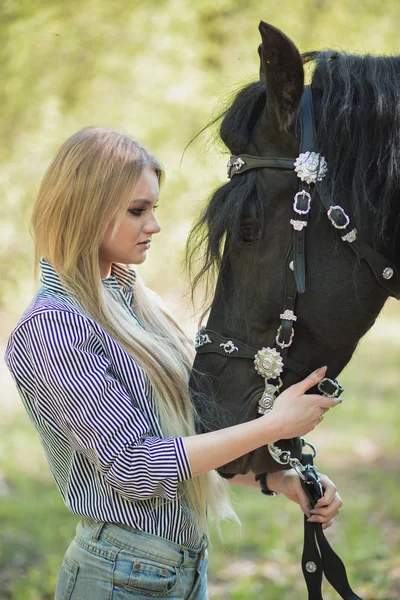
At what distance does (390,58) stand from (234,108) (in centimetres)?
46

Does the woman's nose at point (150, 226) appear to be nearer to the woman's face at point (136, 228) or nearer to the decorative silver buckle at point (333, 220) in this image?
the woman's face at point (136, 228)

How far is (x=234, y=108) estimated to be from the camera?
2.06 meters

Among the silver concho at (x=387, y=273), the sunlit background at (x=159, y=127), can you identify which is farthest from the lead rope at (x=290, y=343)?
the sunlit background at (x=159, y=127)

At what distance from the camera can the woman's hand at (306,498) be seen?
82.0 inches

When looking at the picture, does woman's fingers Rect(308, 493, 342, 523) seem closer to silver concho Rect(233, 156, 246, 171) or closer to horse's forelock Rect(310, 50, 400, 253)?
horse's forelock Rect(310, 50, 400, 253)

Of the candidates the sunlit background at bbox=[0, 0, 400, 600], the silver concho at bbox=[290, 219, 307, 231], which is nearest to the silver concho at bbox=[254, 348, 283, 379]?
the silver concho at bbox=[290, 219, 307, 231]

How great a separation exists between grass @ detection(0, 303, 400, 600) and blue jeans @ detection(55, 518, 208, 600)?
986 millimetres

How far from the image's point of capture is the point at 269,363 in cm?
195

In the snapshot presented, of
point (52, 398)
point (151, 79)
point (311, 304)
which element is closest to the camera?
point (52, 398)

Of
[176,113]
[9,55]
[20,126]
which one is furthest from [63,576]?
[176,113]

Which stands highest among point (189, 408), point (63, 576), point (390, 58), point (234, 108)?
point (390, 58)

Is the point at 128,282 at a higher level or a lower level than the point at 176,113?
lower

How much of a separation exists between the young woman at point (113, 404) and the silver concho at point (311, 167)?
435 mm

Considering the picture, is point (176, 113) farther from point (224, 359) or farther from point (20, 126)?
point (224, 359)
